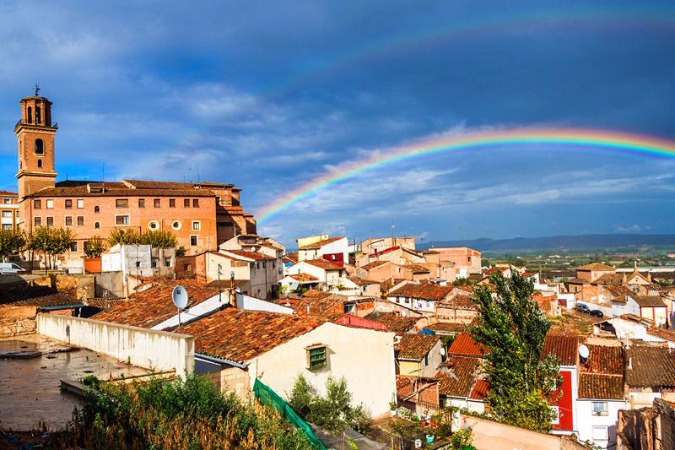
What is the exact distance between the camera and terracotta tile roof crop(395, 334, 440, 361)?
2406cm

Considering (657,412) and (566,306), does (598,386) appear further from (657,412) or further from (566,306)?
(566,306)

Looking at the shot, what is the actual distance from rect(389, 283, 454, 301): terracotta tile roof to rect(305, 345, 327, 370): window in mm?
32439

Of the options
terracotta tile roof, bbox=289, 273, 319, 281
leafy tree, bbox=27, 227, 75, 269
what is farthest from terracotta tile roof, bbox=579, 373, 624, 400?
leafy tree, bbox=27, 227, 75, 269

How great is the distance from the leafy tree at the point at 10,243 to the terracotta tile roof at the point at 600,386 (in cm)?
4587

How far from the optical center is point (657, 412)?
45.1 ft

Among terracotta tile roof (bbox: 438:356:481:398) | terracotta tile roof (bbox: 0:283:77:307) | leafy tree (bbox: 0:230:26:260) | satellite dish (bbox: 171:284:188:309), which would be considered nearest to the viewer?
satellite dish (bbox: 171:284:188:309)

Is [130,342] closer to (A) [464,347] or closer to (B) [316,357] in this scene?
(B) [316,357]

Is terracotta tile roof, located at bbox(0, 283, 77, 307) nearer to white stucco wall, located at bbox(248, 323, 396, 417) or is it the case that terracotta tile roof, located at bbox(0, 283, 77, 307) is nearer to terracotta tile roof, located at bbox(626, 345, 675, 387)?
white stucco wall, located at bbox(248, 323, 396, 417)

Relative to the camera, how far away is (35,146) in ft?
199

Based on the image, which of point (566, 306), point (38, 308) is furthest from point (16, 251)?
point (566, 306)

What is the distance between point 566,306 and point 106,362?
60.0 metres

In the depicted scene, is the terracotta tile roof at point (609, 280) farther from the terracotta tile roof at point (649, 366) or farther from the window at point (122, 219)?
the window at point (122, 219)

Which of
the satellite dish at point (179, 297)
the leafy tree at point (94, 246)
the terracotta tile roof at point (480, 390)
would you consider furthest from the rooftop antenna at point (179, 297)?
the leafy tree at point (94, 246)

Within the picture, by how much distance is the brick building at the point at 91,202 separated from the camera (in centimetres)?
5662
